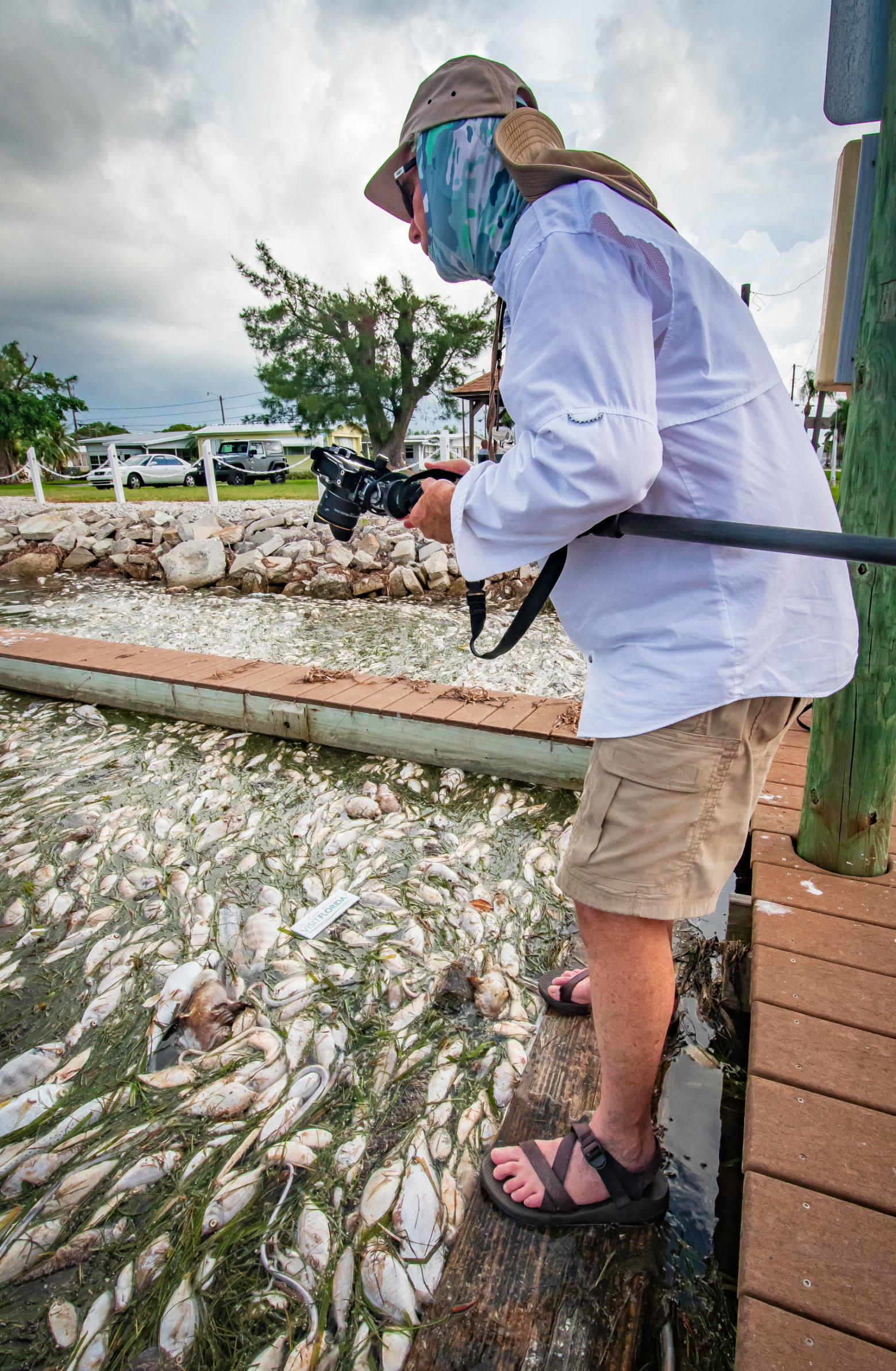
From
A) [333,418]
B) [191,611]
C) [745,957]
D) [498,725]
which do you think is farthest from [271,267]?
[745,957]

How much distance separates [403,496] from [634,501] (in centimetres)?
57

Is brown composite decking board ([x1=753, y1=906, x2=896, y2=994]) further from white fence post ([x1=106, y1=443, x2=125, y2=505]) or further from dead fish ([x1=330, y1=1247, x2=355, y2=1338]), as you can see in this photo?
white fence post ([x1=106, y1=443, x2=125, y2=505])

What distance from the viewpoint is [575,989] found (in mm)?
1831

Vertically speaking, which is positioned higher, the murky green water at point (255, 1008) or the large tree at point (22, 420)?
the large tree at point (22, 420)

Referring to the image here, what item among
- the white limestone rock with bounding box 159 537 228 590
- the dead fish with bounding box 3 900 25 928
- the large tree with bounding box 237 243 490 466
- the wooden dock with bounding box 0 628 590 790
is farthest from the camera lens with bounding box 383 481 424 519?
the large tree with bounding box 237 243 490 466

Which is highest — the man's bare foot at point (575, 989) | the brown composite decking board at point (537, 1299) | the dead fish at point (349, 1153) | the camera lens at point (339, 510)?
the camera lens at point (339, 510)

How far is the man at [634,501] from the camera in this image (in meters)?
0.89

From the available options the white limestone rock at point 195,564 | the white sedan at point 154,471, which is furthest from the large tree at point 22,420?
the white limestone rock at point 195,564

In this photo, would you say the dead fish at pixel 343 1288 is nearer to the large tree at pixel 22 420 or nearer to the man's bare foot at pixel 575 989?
the man's bare foot at pixel 575 989

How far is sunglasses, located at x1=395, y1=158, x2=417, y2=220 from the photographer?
119 cm

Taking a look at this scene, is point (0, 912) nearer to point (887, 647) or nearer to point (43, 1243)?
point (43, 1243)

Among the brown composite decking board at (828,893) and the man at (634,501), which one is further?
the brown composite decking board at (828,893)

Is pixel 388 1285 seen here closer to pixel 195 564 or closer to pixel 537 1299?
pixel 537 1299

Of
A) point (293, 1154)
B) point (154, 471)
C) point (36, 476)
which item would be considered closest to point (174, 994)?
point (293, 1154)
